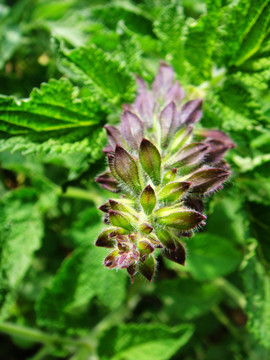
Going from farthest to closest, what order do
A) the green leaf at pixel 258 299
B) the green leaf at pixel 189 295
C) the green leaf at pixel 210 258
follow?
the green leaf at pixel 189 295 → the green leaf at pixel 210 258 → the green leaf at pixel 258 299

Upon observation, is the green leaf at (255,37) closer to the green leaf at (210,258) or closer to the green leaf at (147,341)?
the green leaf at (210,258)

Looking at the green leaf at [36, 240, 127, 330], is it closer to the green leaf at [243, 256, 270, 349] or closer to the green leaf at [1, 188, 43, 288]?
the green leaf at [1, 188, 43, 288]

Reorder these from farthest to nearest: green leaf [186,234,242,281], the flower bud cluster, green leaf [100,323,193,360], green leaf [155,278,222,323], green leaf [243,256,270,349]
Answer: green leaf [155,278,222,323], green leaf [186,234,242,281], green leaf [100,323,193,360], green leaf [243,256,270,349], the flower bud cluster

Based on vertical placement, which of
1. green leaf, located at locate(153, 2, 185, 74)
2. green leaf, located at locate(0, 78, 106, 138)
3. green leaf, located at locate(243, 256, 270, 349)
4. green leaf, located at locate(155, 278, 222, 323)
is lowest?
green leaf, located at locate(155, 278, 222, 323)

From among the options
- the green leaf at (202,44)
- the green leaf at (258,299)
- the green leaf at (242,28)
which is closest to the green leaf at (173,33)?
the green leaf at (202,44)

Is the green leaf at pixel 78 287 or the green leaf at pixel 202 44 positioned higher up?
the green leaf at pixel 202 44

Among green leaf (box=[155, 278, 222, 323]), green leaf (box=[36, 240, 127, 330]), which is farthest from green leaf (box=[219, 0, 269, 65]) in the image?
green leaf (box=[155, 278, 222, 323])

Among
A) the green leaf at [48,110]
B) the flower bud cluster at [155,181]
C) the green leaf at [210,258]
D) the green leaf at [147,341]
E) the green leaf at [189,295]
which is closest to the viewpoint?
the flower bud cluster at [155,181]

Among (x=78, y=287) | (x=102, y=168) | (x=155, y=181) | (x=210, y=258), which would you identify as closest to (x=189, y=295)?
(x=210, y=258)

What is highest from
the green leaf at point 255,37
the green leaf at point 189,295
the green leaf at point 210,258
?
the green leaf at point 255,37
